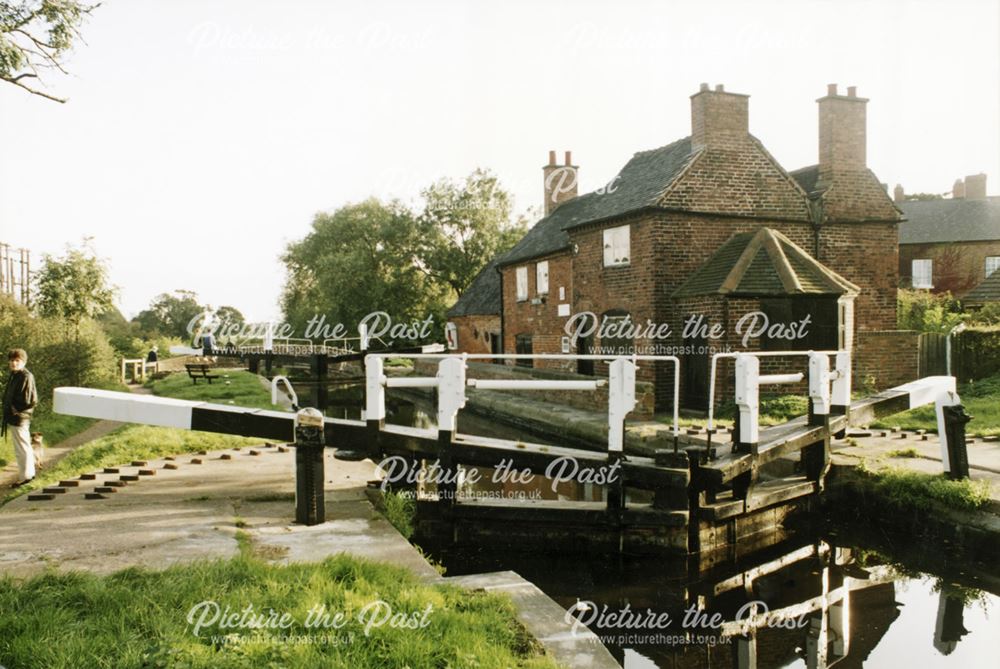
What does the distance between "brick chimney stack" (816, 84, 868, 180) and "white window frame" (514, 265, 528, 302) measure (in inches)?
419

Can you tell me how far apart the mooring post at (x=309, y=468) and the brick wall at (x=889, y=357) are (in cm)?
1506

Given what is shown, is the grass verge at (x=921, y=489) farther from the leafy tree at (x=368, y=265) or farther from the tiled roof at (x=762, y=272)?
the leafy tree at (x=368, y=265)

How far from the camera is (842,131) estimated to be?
56.5 feet

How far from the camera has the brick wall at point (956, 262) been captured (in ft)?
114

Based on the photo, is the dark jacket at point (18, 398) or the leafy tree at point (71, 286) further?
the leafy tree at point (71, 286)

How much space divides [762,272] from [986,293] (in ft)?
47.5

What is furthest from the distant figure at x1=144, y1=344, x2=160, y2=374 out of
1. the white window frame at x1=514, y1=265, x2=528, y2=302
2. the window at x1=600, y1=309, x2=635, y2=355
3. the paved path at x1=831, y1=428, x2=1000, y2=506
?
the paved path at x1=831, y1=428, x2=1000, y2=506

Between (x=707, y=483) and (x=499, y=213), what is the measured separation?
39.2m

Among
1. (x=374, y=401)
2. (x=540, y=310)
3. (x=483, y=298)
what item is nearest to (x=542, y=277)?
(x=540, y=310)

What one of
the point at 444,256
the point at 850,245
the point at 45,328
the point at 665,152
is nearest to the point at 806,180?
the point at 850,245

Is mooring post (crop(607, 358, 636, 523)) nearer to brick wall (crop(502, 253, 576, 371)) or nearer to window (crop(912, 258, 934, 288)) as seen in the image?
brick wall (crop(502, 253, 576, 371))

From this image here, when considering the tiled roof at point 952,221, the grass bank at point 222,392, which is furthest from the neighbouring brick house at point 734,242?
the tiled roof at point 952,221

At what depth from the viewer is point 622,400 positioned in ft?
23.1

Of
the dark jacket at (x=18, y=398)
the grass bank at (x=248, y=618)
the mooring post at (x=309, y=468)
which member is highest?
the dark jacket at (x=18, y=398)
